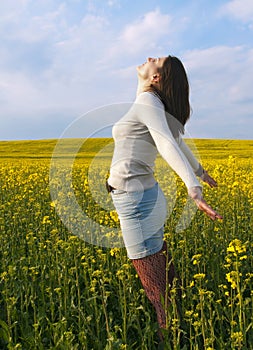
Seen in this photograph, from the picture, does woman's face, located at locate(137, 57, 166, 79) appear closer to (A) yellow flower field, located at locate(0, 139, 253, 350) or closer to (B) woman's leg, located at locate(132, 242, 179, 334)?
(A) yellow flower field, located at locate(0, 139, 253, 350)

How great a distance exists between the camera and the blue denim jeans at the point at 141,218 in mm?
2850

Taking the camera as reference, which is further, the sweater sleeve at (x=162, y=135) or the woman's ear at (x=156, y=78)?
the woman's ear at (x=156, y=78)

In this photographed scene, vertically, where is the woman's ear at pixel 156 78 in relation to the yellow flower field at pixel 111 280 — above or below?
above

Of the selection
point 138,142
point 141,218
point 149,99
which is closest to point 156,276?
point 141,218

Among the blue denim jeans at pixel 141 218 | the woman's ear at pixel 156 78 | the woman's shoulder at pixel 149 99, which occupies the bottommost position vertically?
the blue denim jeans at pixel 141 218

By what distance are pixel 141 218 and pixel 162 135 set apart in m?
0.59

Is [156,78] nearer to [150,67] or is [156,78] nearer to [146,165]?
[150,67]

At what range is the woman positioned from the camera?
2793mm

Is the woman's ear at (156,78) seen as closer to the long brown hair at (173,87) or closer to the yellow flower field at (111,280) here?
the long brown hair at (173,87)

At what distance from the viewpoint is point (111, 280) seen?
4.09 meters

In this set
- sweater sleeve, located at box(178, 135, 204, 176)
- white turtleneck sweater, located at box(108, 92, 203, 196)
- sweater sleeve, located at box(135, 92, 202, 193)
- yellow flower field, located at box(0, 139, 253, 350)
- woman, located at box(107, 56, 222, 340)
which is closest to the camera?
sweater sleeve, located at box(135, 92, 202, 193)

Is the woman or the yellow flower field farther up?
the woman

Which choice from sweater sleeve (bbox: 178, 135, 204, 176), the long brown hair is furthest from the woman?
sweater sleeve (bbox: 178, 135, 204, 176)

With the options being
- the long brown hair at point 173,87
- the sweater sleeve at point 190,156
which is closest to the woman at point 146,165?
the long brown hair at point 173,87
